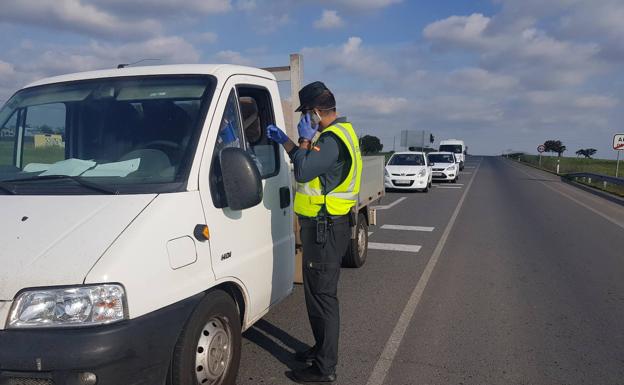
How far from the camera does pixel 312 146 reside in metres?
3.51

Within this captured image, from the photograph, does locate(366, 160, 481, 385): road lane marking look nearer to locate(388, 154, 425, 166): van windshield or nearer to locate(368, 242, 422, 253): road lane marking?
locate(368, 242, 422, 253): road lane marking

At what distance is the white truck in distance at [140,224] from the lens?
2.37 meters

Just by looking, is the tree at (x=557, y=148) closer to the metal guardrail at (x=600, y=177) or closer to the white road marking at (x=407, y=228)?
the metal guardrail at (x=600, y=177)

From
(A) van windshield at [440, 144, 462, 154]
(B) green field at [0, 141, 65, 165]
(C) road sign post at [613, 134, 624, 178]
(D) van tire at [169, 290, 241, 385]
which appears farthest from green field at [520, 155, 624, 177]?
(B) green field at [0, 141, 65, 165]

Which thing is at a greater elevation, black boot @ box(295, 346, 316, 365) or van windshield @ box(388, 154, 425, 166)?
van windshield @ box(388, 154, 425, 166)

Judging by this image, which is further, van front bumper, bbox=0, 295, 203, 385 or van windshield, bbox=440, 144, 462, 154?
van windshield, bbox=440, 144, 462, 154

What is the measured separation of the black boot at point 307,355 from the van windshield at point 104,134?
1.82 metres

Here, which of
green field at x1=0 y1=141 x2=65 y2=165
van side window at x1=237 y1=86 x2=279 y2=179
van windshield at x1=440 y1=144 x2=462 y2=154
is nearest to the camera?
green field at x1=0 y1=141 x2=65 y2=165

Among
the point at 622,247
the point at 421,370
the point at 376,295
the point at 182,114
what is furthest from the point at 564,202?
the point at 182,114

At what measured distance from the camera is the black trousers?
11.8 ft

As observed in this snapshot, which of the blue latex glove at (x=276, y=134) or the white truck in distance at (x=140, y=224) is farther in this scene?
the blue latex glove at (x=276, y=134)

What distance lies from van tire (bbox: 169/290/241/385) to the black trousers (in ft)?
1.93

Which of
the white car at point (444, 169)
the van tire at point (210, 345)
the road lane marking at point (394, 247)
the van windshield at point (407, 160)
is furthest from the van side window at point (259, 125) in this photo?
the white car at point (444, 169)

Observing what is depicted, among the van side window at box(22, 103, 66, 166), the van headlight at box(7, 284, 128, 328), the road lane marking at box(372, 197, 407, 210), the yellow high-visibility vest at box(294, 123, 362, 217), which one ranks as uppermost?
the van side window at box(22, 103, 66, 166)
